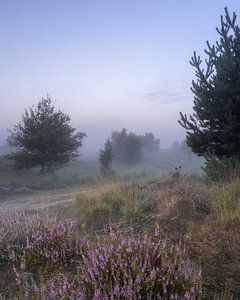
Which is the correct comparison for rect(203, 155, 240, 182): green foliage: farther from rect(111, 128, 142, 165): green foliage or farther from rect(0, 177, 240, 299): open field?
rect(111, 128, 142, 165): green foliage

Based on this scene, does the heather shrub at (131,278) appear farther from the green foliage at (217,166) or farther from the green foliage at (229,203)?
the green foliage at (217,166)

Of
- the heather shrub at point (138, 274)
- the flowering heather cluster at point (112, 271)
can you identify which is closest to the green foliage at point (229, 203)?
the flowering heather cluster at point (112, 271)

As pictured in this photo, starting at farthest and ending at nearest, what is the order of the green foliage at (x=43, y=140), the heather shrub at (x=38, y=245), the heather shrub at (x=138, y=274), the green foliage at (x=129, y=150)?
the green foliage at (x=129, y=150)
the green foliage at (x=43, y=140)
the heather shrub at (x=38, y=245)
the heather shrub at (x=138, y=274)

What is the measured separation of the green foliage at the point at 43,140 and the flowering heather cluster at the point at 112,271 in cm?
1944

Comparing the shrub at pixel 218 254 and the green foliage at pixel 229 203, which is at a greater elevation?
the green foliage at pixel 229 203

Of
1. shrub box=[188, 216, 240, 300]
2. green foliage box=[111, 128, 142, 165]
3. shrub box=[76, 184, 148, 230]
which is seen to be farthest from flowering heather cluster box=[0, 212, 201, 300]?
green foliage box=[111, 128, 142, 165]

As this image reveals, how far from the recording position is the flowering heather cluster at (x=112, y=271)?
3.14 metres

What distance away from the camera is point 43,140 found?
78.3 ft

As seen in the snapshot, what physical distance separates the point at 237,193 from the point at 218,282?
A: 10.4 ft

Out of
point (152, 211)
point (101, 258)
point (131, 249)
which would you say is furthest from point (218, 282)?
point (152, 211)

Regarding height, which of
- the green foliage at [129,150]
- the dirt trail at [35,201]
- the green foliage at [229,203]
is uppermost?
the green foliage at [129,150]

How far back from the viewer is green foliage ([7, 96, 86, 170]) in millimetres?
24000

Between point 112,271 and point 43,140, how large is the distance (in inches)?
830

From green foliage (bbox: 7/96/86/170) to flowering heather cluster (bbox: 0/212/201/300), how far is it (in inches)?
765
